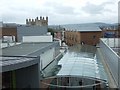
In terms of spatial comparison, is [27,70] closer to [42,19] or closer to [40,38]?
[40,38]

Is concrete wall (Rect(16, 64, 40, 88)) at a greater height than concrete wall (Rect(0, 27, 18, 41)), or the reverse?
concrete wall (Rect(0, 27, 18, 41))

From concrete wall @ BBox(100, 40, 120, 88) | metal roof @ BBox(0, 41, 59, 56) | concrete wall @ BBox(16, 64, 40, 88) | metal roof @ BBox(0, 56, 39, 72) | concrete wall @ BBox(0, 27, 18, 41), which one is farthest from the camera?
concrete wall @ BBox(0, 27, 18, 41)

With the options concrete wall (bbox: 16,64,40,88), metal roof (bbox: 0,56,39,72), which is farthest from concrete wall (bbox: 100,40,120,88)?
metal roof (bbox: 0,56,39,72)

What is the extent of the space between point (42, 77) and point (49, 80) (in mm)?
494

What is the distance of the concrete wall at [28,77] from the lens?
39.1ft

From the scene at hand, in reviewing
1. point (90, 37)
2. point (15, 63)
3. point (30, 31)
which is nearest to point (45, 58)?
point (15, 63)

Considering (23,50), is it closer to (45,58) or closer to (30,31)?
(45,58)

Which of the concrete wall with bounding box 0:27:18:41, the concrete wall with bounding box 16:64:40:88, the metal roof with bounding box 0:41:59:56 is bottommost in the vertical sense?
the concrete wall with bounding box 16:64:40:88

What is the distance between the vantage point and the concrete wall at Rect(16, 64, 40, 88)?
11.9 meters

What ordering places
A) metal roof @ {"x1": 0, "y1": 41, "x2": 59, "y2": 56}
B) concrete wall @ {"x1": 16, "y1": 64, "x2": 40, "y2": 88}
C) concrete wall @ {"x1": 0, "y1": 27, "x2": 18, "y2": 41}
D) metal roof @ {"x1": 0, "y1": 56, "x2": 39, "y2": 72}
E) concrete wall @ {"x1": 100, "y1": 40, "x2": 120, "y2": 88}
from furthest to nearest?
concrete wall @ {"x1": 0, "y1": 27, "x2": 18, "y2": 41}, metal roof @ {"x1": 0, "y1": 41, "x2": 59, "y2": 56}, concrete wall @ {"x1": 100, "y1": 40, "x2": 120, "y2": 88}, concrete wall @ {"x1": 16, "y1": 64, "x2": 40, "y2": 88}, metal roof @ {"x1": 0, "y1": 56, "x2": 39, "y2": 72}

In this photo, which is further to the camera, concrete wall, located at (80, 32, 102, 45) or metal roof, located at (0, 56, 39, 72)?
concrete wall, located at (80, 32, 102, 45)

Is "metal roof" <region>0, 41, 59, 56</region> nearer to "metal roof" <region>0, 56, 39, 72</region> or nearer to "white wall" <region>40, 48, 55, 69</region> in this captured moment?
"white wall" <region>40, 48, 55, 69</region>

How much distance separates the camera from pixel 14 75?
1238 cm

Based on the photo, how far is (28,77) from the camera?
39.7 ft
